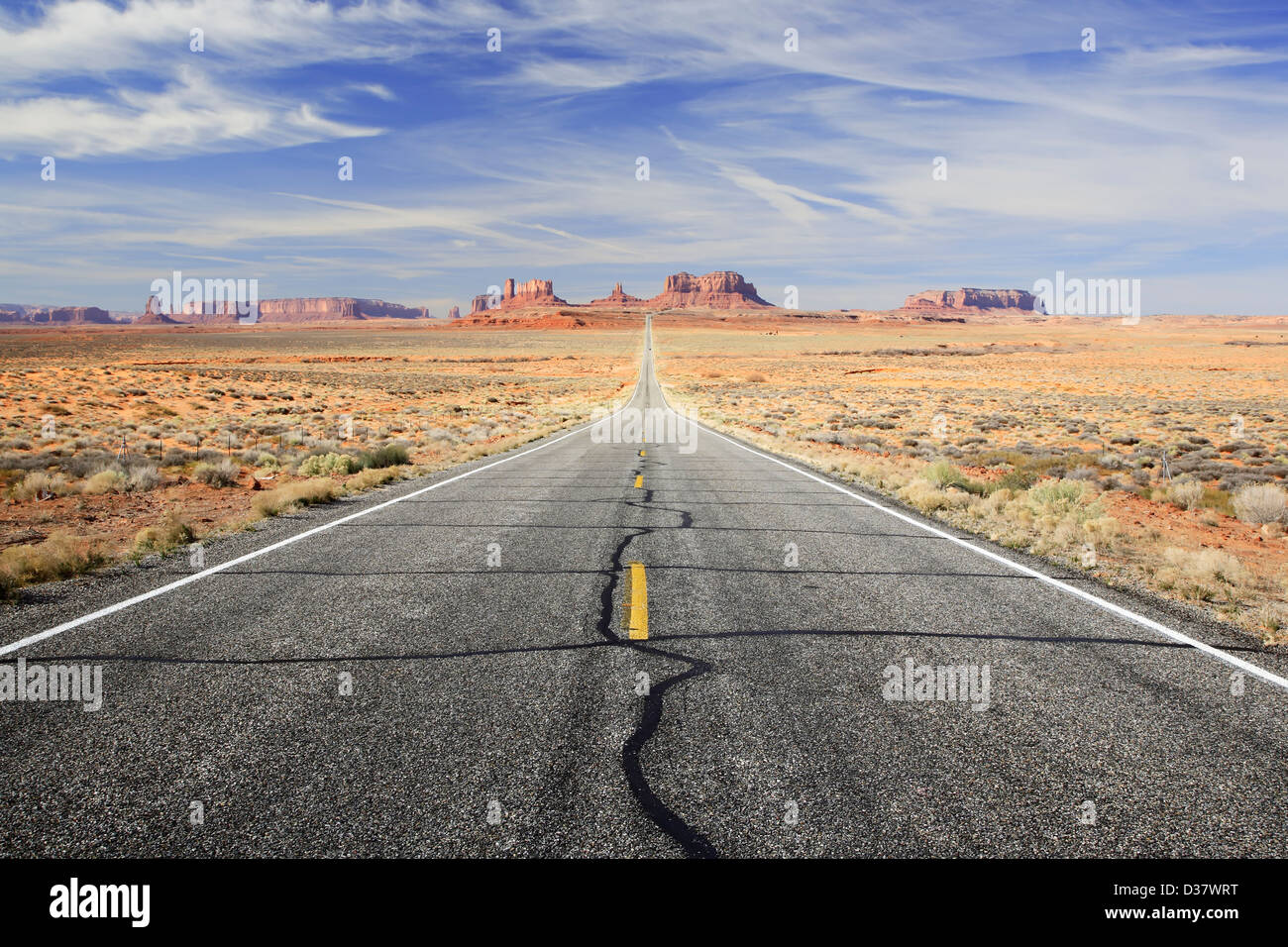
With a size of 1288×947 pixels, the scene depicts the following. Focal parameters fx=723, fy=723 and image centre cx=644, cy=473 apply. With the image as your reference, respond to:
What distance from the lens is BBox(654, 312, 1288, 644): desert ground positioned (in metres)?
8.02

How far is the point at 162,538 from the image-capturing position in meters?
8.04

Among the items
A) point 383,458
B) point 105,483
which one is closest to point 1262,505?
point 383,458

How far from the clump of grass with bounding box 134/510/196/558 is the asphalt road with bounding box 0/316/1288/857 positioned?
961mm

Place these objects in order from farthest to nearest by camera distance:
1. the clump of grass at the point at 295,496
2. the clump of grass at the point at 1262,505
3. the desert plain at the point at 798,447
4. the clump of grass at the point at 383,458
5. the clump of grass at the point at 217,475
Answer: the clump of grass at the point at 383,458 < the clump of grass at the point at 217,475 < the clump of grass at the point at 1262,505 < the clump of grass at the point at 295,496 < the desert plain at the point at 798,447

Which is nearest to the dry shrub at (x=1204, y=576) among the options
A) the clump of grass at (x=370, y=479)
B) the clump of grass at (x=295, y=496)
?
the clump of grass at (x=295, y=496)

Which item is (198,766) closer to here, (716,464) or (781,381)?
(716,464)

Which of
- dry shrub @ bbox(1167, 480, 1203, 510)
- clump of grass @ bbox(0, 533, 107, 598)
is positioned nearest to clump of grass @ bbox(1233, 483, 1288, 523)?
dry shrub @ bbox(1167, 480, 1203, 510)

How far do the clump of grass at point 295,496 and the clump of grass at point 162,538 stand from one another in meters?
1.44

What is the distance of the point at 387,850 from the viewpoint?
2732 mm

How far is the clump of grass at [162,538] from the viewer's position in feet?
25.2

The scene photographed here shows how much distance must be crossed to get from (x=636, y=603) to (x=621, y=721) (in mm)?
2087

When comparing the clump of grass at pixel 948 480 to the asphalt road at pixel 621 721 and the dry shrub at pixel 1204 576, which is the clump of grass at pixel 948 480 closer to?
the dry shrub at pixel 1204 576

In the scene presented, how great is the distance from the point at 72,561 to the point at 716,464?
1181 cm
